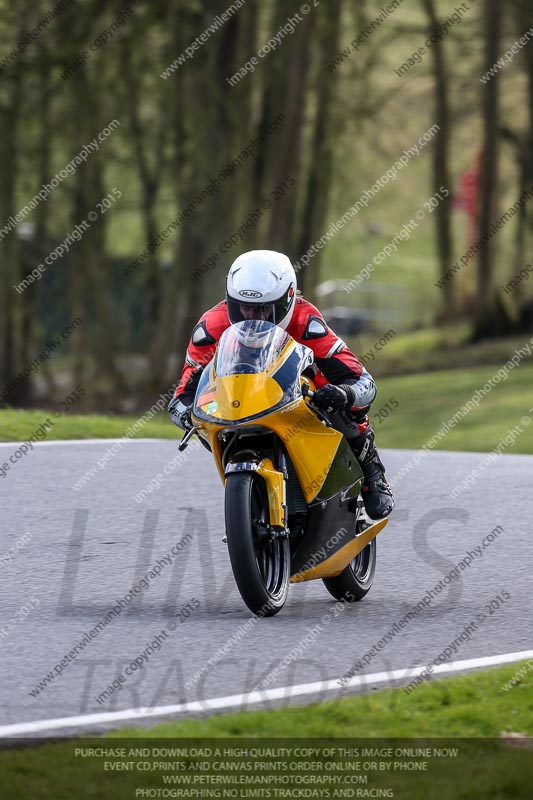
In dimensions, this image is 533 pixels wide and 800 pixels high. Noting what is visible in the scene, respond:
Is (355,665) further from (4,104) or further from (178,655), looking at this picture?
(4,104)

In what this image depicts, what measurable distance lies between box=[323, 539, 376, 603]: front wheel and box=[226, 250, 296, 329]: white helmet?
1349mm

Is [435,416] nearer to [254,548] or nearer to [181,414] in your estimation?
[181,414]

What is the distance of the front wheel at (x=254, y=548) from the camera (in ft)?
19.5

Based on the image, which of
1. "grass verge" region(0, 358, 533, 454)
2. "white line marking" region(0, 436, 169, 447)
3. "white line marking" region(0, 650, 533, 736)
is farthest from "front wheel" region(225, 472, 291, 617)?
"grass verge" region(0, 358, 533, 454)

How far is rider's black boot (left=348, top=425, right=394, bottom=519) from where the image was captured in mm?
7020

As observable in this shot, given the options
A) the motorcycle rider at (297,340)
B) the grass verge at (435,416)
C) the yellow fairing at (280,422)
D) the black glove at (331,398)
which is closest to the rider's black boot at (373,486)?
the motorcycle rider at (297,340)

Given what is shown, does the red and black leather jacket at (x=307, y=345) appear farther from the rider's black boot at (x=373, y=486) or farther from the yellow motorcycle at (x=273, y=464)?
the rider's black boot at (x=373, y=486)

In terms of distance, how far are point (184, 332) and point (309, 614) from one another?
2005cm

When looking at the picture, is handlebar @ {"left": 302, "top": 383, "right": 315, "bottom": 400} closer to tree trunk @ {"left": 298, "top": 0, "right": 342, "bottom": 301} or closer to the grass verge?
the grass verge

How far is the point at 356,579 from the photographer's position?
6.98 meters

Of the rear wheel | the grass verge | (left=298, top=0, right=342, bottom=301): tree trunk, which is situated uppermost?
the rear wheel

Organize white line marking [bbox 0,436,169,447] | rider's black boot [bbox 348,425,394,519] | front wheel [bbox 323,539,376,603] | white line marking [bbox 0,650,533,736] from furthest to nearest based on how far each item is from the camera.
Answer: white line marking [bbox 0,436,169,447]
rider's black boot [bbox 348,425,394,519]
front wheel [bbox 323,539,376,603]
white line marking [bbox 0,650,533,736]

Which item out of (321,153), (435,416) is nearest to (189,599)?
(435,416)

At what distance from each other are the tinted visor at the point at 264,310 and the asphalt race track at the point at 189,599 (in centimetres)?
136
